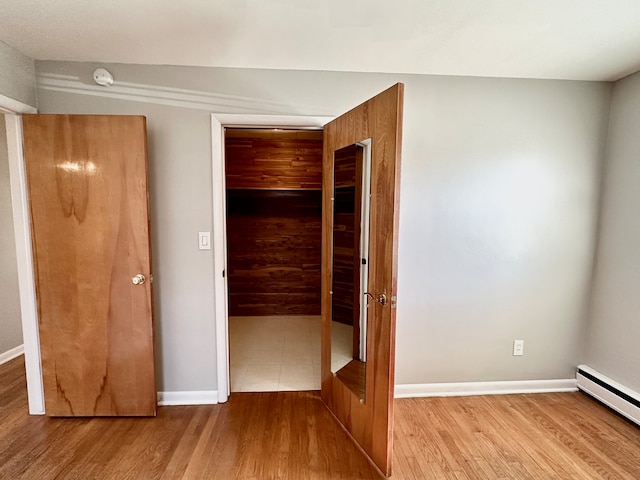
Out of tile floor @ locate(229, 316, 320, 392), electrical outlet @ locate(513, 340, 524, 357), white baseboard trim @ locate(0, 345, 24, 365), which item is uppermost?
electrical outlet @ locate(513, 340, 524, 357)

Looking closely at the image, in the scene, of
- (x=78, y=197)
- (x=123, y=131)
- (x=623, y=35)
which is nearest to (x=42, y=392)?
(x=78, y=197)

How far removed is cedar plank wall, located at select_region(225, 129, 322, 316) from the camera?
372 cm

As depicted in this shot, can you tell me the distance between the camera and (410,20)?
155 cm

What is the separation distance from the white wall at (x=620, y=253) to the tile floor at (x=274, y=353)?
2.17 metres

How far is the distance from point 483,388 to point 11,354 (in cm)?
413

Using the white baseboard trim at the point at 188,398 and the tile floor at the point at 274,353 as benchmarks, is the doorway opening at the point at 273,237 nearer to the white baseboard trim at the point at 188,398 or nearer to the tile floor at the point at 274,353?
the tile floor at the point at 274,353

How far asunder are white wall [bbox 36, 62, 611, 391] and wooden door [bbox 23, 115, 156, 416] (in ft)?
0.56

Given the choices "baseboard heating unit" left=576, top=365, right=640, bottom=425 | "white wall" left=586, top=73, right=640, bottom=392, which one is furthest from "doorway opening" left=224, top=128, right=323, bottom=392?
"white wall" left=586, top=73, right=640, bottom=392

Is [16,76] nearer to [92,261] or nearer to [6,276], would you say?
[92,261]

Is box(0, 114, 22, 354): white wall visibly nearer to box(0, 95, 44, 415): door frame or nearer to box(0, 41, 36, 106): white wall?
box(0, 95, 44, 415): door frame

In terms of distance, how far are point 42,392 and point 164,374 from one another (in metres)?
0.76

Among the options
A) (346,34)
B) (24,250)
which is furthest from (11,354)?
(346,34)

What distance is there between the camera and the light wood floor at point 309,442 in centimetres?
166

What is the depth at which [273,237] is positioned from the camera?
160 inches
